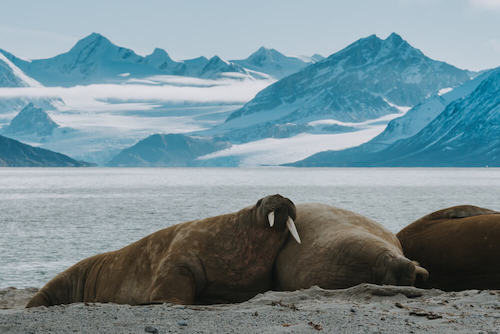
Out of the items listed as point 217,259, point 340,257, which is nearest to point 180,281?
point 217,259

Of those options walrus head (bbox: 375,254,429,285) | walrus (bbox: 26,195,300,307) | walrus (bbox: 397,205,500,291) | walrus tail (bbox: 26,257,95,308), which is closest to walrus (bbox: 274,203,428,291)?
walrus head (bbox: 375,254,429,285)

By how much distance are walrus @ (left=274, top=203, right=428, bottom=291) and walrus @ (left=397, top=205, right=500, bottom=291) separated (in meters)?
0.45

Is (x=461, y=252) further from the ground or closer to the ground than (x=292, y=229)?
closer to the ground

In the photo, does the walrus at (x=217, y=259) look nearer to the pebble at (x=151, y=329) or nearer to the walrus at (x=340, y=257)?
the walrus at (x=340, y=257)

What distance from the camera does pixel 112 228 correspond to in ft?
153

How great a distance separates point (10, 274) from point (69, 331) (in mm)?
19672

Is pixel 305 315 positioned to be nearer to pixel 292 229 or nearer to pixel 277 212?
pixel 292 229

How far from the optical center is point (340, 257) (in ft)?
28.2

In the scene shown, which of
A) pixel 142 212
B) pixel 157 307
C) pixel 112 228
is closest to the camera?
pixel 157 307

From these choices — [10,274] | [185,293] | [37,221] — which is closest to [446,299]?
[185,293]

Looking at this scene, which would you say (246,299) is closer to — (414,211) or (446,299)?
(446,299)

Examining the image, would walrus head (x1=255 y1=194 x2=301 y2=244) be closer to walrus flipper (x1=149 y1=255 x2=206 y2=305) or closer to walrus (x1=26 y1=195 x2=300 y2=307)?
walrus (x1=26 y1=195 x2=300 y2=307)

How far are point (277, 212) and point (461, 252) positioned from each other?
2.54m

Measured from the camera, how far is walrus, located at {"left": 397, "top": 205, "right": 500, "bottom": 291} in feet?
28.7
